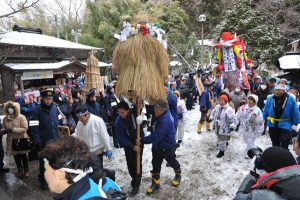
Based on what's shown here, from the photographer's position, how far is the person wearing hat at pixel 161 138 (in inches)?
157

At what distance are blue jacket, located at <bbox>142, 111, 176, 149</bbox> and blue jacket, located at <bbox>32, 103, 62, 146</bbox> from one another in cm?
180

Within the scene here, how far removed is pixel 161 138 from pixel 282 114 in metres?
2.62

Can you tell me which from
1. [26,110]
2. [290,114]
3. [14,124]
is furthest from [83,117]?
[290,114]

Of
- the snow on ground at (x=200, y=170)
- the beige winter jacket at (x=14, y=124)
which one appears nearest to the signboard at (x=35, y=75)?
the beige winter jacket at (x=14, y=124)

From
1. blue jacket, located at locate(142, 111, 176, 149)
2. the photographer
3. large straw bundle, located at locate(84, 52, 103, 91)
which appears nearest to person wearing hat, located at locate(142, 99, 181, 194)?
blue jacket, located at locate(142, 111, 176, 149)

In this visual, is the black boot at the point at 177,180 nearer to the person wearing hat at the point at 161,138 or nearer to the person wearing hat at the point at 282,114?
the person wearing hat at the point at 161,138

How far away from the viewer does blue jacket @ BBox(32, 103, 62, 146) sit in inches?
177

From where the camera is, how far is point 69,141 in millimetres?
1905

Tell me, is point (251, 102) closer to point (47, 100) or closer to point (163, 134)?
point (163, 134)

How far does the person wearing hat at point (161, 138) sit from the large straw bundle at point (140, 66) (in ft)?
0.78

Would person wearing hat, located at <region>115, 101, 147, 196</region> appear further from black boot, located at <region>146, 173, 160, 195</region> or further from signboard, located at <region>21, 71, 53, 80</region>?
signboard, located at <region>21, 71, 53, 80</region>

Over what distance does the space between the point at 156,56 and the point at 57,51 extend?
1239cm

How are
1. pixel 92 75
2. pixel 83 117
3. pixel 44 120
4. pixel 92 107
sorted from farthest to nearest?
1. pixel 92 75
2. pixel 92 107
3. pixel 44 120
4. pixel 83 117

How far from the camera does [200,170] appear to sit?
16.7ft
